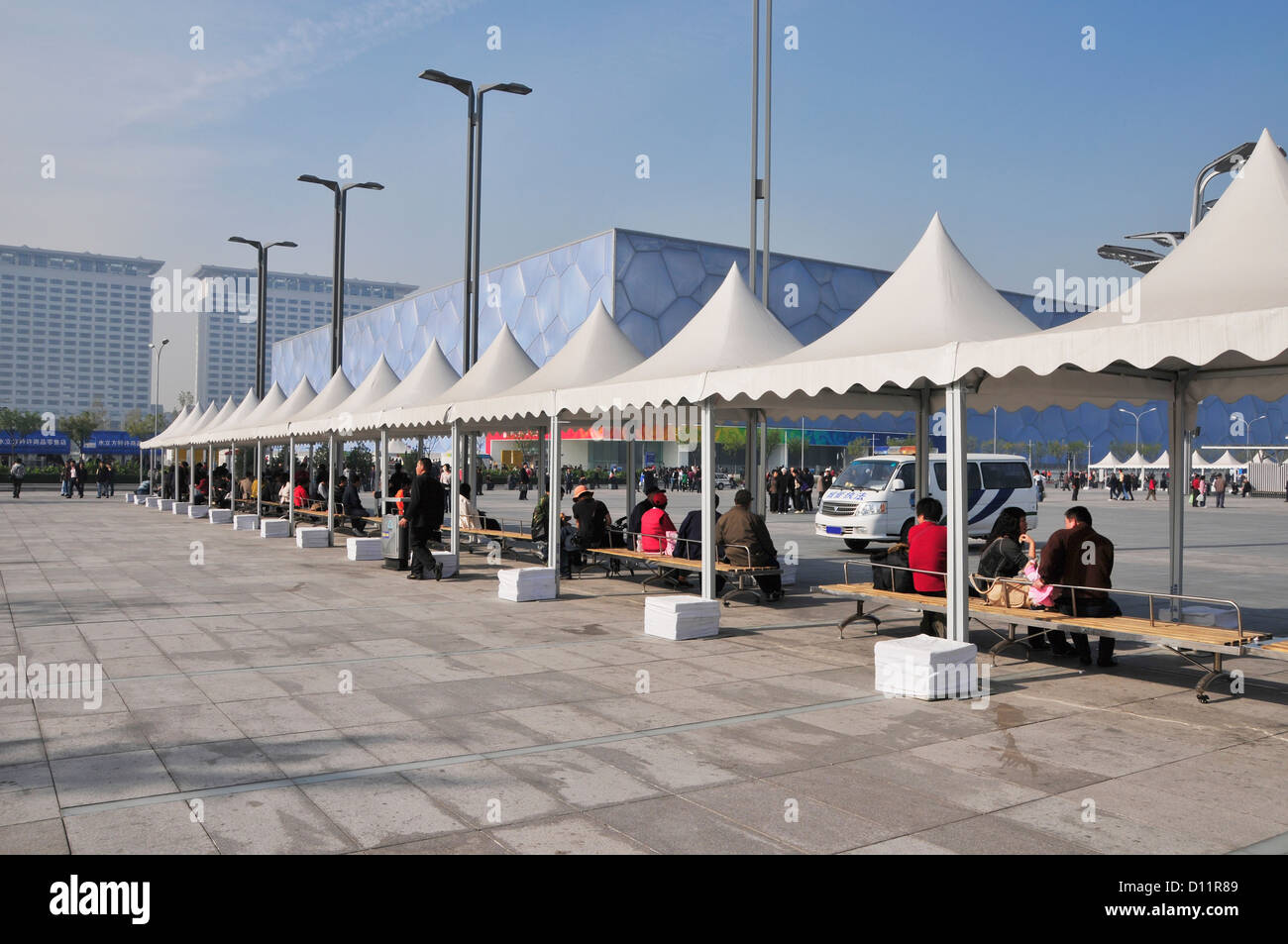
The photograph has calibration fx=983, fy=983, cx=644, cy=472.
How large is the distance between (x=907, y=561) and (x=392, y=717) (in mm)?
5163

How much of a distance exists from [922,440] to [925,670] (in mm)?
5620

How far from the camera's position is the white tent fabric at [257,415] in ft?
82.9

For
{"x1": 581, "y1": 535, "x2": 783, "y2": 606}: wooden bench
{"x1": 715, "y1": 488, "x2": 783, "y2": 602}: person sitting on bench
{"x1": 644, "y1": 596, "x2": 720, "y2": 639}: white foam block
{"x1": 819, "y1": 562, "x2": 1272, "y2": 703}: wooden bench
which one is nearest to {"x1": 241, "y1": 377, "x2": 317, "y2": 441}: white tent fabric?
{"x1": 581, "y1": 535, "x2": 783, "y2": 606}: wooden bench

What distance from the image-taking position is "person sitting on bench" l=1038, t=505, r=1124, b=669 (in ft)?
26.8

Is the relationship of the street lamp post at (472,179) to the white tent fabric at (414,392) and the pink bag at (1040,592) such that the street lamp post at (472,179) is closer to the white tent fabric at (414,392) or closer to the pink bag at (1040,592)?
the white tent fabric at (414,392)

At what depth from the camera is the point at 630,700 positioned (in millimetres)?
7047

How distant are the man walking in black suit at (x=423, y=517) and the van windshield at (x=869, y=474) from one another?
9859 millimetres

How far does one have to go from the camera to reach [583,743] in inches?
233

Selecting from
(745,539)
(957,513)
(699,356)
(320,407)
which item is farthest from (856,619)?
(320,407)

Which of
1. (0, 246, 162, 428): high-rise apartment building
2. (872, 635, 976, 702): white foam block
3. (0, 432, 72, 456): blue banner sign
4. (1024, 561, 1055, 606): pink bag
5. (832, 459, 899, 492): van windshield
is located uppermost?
(0, 246, 162, 428): high-rise apartment building

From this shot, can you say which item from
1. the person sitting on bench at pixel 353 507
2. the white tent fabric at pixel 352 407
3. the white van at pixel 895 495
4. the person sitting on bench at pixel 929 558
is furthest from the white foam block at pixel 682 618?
the person sitting on bench at pixel 353 507

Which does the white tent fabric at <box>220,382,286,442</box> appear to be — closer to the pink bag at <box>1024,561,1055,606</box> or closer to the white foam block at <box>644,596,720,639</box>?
the white foam block at <box>644,596,720,639</box>

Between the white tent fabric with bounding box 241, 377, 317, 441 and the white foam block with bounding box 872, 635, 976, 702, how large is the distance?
17816mm

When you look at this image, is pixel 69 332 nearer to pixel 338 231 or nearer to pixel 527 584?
pixel 338 231
